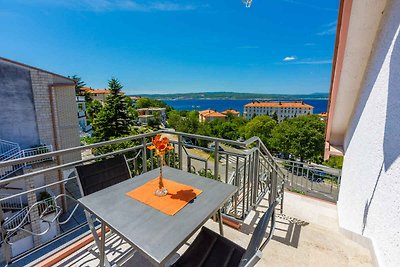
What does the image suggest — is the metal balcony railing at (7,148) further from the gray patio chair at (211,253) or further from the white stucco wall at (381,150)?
the white stucco wall at (381,150)

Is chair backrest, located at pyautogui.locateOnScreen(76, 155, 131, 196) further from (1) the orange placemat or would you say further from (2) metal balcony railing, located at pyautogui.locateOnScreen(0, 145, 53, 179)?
(2) metal balcony railing, located at pyautogui.locateOnScreen(0, 145, 53, 179)

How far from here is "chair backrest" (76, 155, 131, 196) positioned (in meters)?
1.75

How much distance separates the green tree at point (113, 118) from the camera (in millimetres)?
15805

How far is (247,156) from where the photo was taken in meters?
2.18

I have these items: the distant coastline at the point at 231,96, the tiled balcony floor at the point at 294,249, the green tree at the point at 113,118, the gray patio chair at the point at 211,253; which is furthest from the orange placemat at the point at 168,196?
the distant coastline at the point at 231,96

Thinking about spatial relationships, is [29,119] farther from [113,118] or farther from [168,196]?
[168,196]

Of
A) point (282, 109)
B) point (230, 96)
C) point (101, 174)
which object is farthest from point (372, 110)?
point (230, 96)

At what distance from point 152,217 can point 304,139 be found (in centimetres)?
2127

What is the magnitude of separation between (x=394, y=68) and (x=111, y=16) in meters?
16.3

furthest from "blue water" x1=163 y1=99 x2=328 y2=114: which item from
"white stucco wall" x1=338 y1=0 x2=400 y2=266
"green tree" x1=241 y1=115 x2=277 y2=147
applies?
"white stucco wall" x1=338 y1=0 x2=400 y2=266

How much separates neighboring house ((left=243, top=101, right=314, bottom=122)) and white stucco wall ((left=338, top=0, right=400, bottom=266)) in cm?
5279

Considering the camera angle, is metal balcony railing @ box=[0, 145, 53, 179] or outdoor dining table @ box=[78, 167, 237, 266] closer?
outdoor dining table @ box=[78, 167, 237, 266]

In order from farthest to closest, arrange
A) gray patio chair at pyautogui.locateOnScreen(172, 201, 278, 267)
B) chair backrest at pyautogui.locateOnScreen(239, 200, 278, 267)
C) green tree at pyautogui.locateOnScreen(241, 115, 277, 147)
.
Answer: green tree at pyautogui.locateOnScreen(241, 115, 277, 147), gray patio chair at pyautogui.locateOnScreen(172, 201, 278, 267), chair backrest at pyautogui.locateOnScreen(239, 200, 278, 267)

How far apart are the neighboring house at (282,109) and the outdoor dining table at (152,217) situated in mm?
54826
